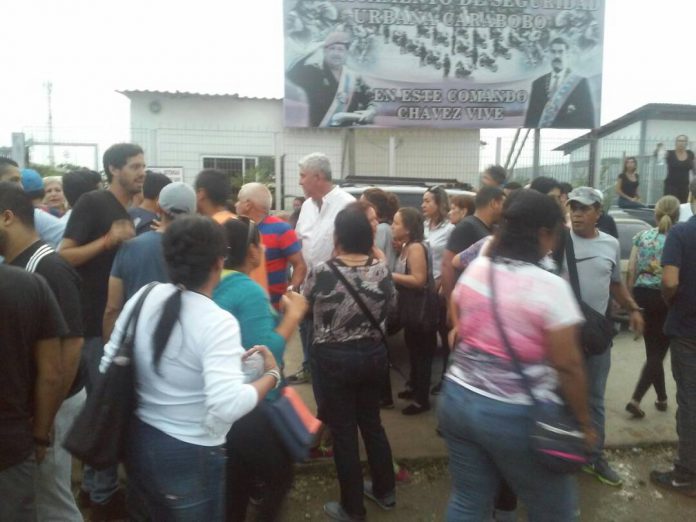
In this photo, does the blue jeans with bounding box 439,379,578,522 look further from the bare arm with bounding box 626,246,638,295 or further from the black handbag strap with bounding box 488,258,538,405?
the bare arm with bounding box 626,246,638,295

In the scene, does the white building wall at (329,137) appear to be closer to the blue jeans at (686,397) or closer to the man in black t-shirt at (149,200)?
the man in black t-shirt at (149,200)

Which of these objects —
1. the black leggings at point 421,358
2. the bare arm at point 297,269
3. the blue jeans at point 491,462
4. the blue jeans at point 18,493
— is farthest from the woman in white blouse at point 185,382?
the black leggings at point 421,358

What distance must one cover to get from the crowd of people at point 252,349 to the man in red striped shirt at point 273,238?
0.50 m

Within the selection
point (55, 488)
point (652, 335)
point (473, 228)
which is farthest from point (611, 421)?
point (55, 488)

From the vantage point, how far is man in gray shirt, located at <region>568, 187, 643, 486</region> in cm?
380

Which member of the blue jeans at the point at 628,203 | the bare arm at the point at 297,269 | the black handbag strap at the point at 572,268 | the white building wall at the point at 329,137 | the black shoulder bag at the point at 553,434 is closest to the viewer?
the black shoulder bag at the point at 553,434

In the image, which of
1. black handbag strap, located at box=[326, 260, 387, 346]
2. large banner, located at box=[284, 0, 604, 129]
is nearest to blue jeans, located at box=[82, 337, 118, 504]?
black handbag strap, located at box=[326, 260, 387, 346]

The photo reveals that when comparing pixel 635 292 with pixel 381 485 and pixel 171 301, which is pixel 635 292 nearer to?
pixel 381 485

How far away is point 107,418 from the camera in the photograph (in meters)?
2.08

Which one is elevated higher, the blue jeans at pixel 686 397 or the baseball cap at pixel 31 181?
the baseball cap at pixel 31 181

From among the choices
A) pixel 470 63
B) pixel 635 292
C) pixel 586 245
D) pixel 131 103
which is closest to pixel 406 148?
pixel 470 63

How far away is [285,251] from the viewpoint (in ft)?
14.3

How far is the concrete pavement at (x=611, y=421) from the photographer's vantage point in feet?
14.7

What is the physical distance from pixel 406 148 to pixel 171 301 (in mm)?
12768
